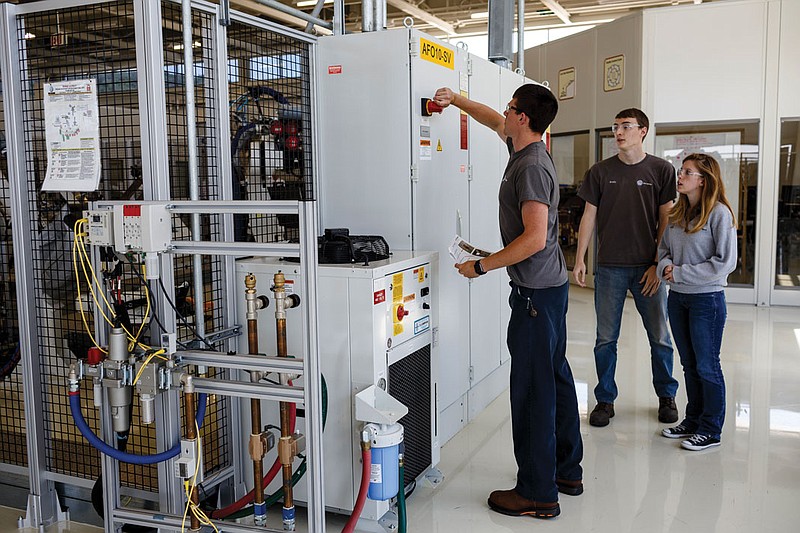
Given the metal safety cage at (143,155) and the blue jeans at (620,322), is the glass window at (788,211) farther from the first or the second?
the metal safety cage at (143,155)

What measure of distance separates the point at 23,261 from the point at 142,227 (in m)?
0.88

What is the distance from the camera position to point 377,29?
12.2 feet

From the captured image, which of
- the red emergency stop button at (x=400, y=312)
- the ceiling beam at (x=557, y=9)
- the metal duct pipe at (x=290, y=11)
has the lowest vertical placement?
the red emergency stop button at (x=400, y=312)

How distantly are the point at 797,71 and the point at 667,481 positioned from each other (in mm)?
5801

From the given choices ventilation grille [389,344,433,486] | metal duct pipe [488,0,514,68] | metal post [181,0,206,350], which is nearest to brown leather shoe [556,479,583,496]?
ventilation grille [389,344,433,486]

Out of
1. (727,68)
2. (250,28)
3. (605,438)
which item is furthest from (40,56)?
(727,68)

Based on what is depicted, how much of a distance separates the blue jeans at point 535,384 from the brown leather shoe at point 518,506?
0.08 feet

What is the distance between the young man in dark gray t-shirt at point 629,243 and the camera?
404 cm

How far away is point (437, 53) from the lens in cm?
361

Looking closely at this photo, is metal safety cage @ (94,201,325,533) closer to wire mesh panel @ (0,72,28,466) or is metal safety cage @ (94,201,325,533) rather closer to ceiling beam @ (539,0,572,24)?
wire mesh panel @ (0,72,28,466)

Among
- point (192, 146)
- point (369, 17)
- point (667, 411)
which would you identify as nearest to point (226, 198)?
point (192, 146)

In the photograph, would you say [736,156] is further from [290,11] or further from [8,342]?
[8,342]

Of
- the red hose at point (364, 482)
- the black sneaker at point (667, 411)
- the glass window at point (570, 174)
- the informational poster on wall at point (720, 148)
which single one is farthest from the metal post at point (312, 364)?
the glass window at point (570, 174)

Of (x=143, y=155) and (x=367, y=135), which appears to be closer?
(x=143, y=155)
